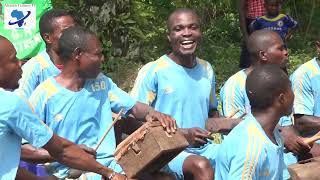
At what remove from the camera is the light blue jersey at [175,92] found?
515 cm

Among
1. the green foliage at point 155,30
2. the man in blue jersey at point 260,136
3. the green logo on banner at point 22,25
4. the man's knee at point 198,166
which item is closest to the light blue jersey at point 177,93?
the man's knee at point 198,166

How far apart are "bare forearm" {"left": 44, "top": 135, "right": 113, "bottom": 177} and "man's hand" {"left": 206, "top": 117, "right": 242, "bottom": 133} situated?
116 cm

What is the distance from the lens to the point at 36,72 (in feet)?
17.8

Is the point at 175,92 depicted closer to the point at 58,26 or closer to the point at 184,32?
the point at 184,32

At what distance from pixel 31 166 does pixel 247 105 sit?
5.48 ft

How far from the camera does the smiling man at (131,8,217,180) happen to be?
5148 millimetres

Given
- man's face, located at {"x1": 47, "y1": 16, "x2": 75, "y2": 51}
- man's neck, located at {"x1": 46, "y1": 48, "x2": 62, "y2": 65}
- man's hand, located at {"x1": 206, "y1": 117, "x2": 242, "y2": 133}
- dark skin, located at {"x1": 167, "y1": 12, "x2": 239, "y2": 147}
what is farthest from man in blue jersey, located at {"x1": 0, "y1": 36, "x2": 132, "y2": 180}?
man's face, located at {"x1": 47, "y1": 16, "x2": 75, "y2": 51}

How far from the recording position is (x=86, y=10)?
9.92 m

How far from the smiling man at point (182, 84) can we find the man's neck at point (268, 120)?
1078 millimetres

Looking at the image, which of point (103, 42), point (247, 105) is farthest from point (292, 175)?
point (103, 42)

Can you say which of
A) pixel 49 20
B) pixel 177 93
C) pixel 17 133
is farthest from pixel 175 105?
pixel 17 133

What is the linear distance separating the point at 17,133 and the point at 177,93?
173cm

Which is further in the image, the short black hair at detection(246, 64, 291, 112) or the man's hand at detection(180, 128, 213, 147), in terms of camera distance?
the man's hand at detection(180, 128, 213, 147)

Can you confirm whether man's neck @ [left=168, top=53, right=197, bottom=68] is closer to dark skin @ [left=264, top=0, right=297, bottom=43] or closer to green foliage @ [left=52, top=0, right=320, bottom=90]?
dark skin @ [left=264, top=0, right=297, bottom=43]
